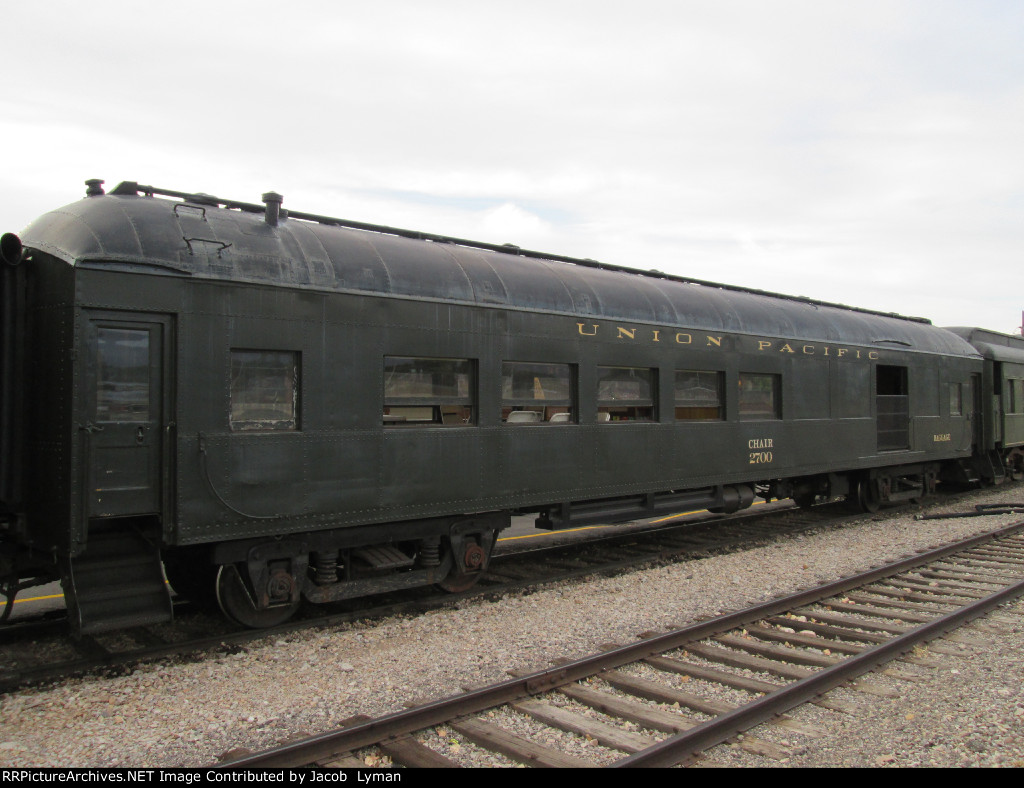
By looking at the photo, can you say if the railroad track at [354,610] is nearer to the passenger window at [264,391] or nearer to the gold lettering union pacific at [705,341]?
the passenger window at [264,391]

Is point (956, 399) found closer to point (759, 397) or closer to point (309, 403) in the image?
point (759, 397)

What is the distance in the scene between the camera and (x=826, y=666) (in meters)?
5.44

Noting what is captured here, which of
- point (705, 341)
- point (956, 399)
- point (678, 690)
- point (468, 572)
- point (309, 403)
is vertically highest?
point (705, 341)

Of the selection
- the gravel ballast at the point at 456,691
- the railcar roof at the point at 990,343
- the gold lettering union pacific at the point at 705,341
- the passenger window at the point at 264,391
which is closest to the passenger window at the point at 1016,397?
the railcar roof at the point at 990,343

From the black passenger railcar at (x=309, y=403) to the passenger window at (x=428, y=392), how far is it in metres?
0.02

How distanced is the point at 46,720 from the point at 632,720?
11.5 ft

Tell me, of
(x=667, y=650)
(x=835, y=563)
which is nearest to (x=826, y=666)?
(x=667, y=650)

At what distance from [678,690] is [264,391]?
384 cm

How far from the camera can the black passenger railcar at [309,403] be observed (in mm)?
5285

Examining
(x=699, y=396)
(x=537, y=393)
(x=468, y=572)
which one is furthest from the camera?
(x=699, y=396)

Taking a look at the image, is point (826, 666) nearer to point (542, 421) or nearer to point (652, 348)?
point (542, 421)

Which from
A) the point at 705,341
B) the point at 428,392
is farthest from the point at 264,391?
the point at 705,341

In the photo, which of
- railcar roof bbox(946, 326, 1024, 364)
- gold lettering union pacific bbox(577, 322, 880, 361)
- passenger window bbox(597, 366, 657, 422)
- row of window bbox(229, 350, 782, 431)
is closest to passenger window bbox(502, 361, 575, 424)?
row of window bbox(229, 350, 782, 431)

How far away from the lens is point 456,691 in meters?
4.90
